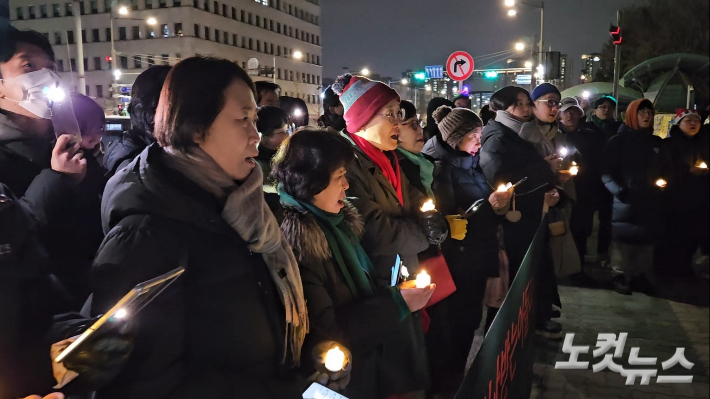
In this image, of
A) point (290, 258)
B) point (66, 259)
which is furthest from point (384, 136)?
point (66, 259)

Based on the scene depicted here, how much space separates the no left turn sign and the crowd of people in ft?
26.1

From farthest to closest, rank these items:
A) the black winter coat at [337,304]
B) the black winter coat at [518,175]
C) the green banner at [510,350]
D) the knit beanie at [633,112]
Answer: the knit beanie at [633,112], the black winter coat at [518,175], the black winter coat at [337,304], the green banner at [510,350]

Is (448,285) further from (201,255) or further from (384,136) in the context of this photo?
→ (201,255)

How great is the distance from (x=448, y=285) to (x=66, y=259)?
7.55ft

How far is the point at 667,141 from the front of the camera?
608cm

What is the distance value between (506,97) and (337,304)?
3.26m

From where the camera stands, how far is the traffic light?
7.72ft

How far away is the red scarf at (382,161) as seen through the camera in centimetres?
324

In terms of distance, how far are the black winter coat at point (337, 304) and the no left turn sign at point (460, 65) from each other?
10.7m

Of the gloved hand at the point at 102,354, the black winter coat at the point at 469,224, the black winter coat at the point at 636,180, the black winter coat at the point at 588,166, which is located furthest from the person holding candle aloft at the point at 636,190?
the gloved hand at the point at 102,354

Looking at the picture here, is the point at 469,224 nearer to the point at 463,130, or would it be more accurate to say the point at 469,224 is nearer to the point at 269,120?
the point at 463,130

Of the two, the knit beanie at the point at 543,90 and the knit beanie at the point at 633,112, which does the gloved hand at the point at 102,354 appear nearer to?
the knit beanie at the point at 543,90

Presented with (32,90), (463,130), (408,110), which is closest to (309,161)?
(32,90)

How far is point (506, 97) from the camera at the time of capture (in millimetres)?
4836
